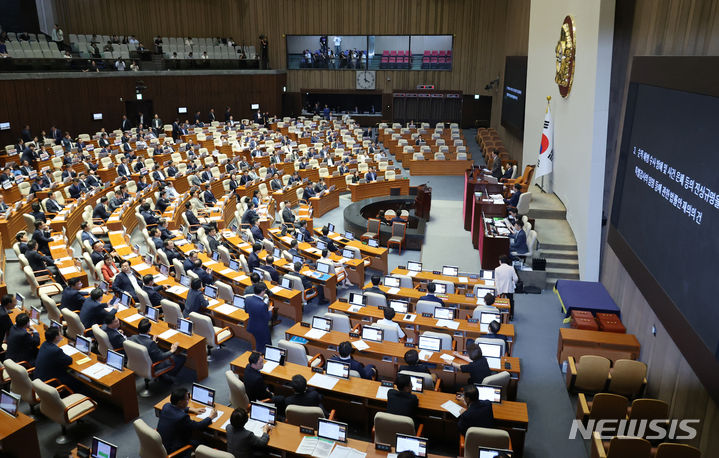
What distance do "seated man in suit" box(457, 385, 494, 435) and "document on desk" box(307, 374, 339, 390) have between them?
5.86 ft

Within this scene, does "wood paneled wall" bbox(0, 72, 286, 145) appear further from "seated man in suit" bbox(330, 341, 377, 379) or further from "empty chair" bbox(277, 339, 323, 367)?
"seated man in suit" bbox(330, 341, 377, 379)

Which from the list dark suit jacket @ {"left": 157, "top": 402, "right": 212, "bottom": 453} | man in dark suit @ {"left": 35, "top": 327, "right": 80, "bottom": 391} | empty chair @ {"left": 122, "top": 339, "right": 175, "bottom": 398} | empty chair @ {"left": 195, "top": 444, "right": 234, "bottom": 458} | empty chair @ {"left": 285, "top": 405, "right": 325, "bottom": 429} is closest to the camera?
empty chair @ {"left": 195, "top": 444, "right": 234, "bottom": 458}

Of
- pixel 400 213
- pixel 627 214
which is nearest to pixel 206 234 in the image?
pixel 400 213

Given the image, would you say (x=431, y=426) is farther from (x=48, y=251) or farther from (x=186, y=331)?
(x=48, y=251)

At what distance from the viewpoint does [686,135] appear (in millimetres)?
6438

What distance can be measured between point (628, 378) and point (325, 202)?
40.2 feet

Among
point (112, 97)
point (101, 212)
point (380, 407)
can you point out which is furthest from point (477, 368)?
point (112, 97)

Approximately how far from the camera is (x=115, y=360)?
24.3 feet

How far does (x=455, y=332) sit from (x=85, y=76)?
23957 mm

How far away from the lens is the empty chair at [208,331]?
345 inches

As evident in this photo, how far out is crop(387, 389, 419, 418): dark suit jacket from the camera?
21.2 ft

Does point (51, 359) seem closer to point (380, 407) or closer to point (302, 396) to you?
point (302, 396)

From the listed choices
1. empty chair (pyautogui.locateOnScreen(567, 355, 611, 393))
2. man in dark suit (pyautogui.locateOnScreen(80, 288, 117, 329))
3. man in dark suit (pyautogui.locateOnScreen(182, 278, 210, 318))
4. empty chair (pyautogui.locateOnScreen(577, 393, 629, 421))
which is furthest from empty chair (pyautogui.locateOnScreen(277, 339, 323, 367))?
empty chair (pyautogui.locateOnScreen(567, 355, 611, 393))

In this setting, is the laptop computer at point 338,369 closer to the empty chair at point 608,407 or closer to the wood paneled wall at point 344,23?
the empty chair at point 608,407
